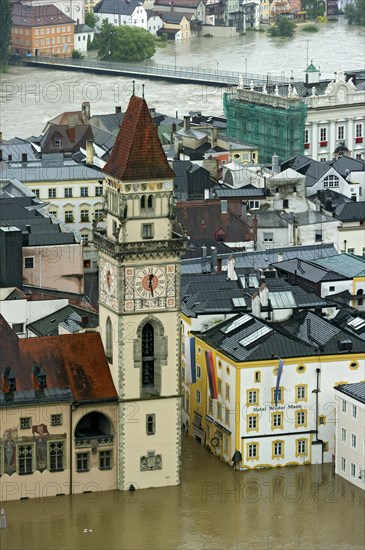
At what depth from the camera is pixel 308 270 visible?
80.5 meters

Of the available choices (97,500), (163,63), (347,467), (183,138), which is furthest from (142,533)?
(163,63)

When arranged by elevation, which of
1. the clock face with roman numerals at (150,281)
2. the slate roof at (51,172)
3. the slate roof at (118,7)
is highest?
the clock face with roman numerals at (150,281)

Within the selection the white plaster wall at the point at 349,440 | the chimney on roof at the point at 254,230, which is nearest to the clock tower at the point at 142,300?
the white plaster wall at the point at 349,440

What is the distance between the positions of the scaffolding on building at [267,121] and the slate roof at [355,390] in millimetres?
40087

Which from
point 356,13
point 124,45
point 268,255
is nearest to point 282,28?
point 356,13

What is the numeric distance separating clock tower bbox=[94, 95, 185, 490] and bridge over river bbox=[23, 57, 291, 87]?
7570 cm

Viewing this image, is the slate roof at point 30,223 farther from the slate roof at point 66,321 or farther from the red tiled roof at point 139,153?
the red tiled roof at point 139,153

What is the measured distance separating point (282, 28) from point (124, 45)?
63.7ft

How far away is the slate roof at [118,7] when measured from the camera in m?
171

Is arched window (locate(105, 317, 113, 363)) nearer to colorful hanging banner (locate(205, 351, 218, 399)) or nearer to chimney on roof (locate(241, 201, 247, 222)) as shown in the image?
colorful hanging banner (locate(205, 351, 218, 399))

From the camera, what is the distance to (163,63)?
6412 inches

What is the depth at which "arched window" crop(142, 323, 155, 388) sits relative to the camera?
68.6 m

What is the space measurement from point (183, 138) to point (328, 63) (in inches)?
2276

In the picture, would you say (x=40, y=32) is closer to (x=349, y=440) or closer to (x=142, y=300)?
(x=349, y=440)
